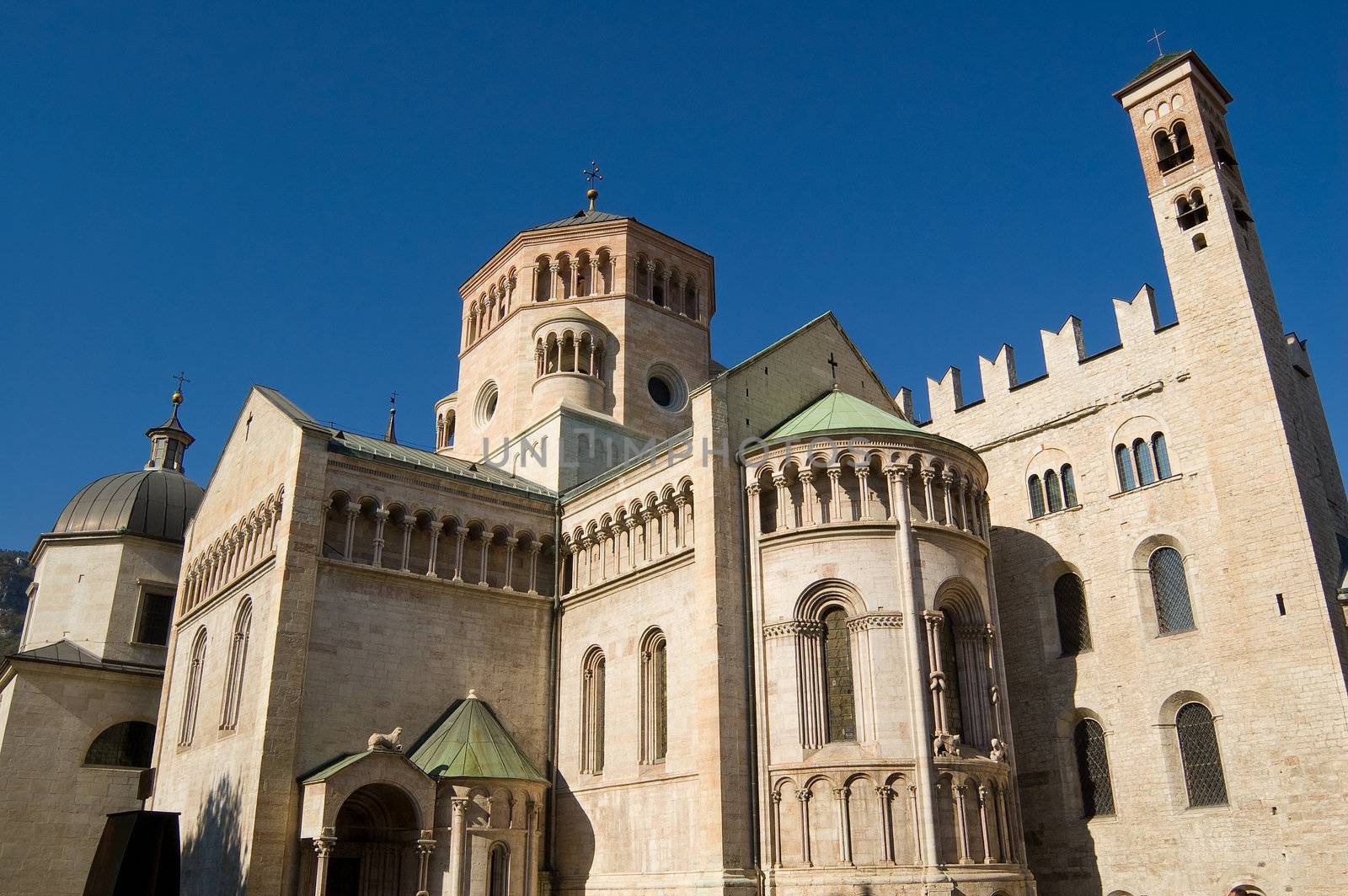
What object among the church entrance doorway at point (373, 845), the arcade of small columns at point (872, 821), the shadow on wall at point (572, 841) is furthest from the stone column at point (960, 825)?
the church entrance doorway at point (373, 845)

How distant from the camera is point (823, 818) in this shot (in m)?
21.0

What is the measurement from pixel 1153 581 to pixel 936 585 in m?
6.88

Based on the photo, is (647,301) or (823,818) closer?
(823,818)

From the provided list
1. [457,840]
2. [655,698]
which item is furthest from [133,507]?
[655,698]

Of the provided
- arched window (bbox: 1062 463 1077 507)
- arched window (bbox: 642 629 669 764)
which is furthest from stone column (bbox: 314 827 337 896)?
arched window (bbox: 1062 463 1077 507)

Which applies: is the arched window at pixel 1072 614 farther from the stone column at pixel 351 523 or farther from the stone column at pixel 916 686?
the stone column at pixel 351 523

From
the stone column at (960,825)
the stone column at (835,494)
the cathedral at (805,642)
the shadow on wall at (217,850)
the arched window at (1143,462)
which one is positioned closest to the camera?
the stone column at (960,825)

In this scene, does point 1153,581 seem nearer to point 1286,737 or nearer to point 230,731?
point 1286,737

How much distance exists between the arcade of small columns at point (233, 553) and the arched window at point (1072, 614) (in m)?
20.3

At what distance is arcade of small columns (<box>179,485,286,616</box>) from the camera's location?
25656 millimetres

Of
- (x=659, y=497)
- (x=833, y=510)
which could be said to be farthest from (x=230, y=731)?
(x=833, y=510)

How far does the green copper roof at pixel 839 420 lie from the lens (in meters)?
23.8

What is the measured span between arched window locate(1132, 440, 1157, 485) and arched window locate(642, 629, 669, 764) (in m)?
13.1

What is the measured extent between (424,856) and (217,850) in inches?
199
